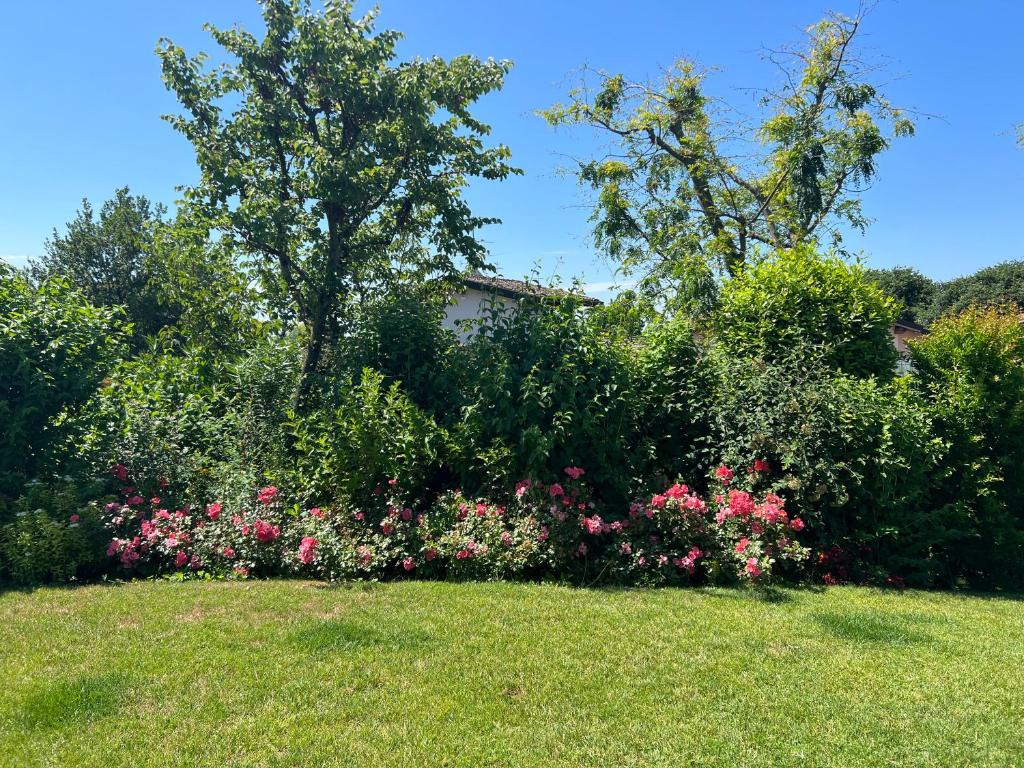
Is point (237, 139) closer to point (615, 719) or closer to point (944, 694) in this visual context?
point (615, 719)

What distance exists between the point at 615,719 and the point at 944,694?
5.77 feet

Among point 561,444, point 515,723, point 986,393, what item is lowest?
point 515,723

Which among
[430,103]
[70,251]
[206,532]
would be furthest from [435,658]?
[70,251]

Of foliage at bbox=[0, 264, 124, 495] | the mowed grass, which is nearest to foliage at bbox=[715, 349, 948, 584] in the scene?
the mowed grass

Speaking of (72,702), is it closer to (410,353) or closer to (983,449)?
(410,353)

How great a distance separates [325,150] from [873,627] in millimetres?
7300

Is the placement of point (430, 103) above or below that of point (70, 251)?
below

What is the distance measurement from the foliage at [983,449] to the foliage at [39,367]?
8069 mm

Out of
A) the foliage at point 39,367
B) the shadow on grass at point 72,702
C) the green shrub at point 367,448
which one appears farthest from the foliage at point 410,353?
the shadow on grass at point 72,702

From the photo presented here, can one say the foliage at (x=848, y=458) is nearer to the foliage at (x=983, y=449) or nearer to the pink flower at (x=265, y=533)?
the foliage at (x=983, y=449)

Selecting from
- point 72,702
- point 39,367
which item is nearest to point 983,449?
point 72,702

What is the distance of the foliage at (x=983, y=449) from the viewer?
592cm

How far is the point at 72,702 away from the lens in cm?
307

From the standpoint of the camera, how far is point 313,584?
523cm
